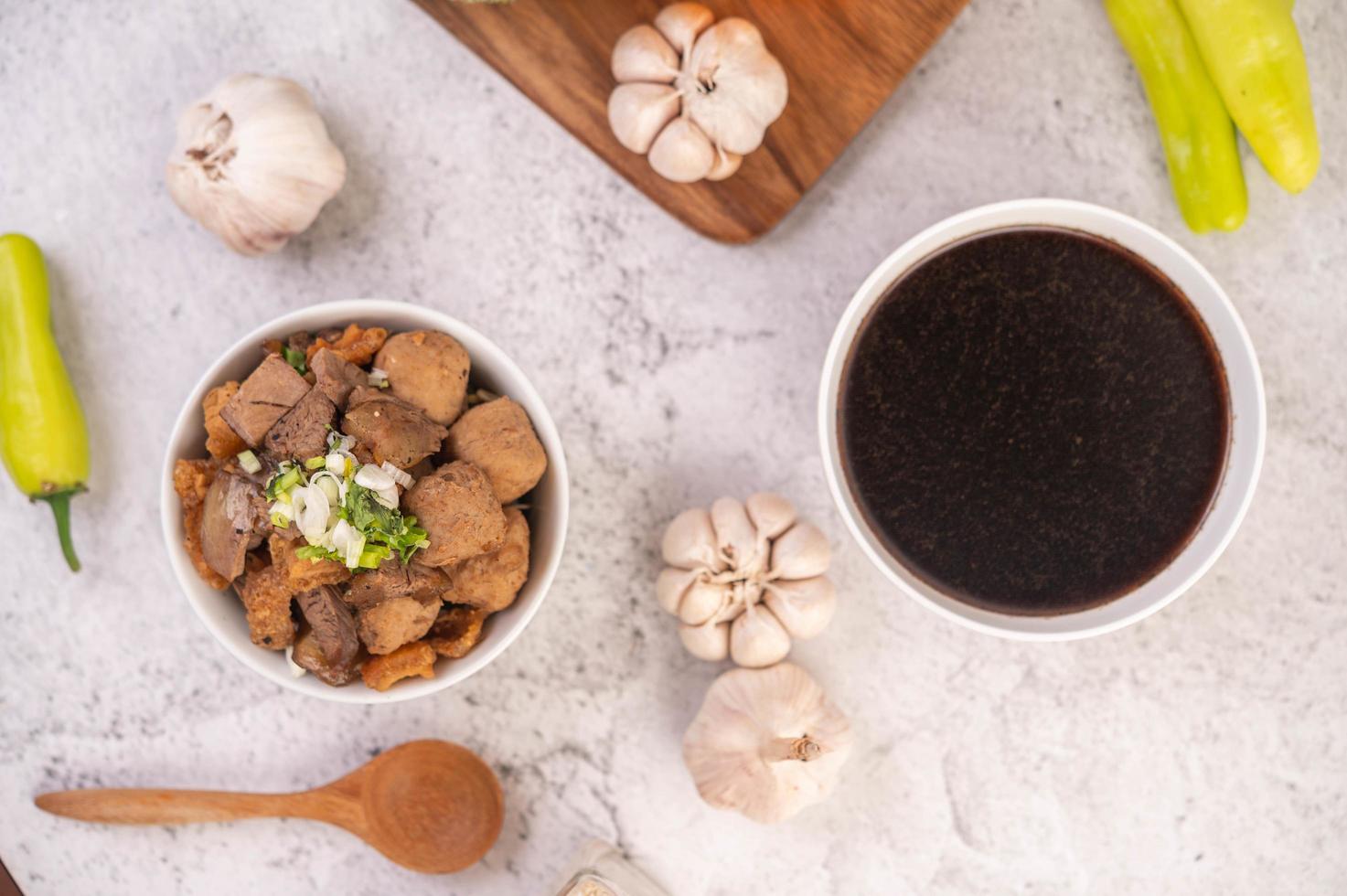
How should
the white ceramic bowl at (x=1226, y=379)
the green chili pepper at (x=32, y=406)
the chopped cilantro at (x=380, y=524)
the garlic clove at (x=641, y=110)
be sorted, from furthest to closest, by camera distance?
1. the green chili pepper at (x=32, y=406)
2. the garlic clove at (x=641, y=110)
3. the white ceramic bowl at (x=1226, y=379)
4. the chopped cilantro at (x=380, y=524)

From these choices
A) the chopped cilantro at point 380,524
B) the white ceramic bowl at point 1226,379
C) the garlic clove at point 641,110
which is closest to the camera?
the chopped cilantro at point 380,524

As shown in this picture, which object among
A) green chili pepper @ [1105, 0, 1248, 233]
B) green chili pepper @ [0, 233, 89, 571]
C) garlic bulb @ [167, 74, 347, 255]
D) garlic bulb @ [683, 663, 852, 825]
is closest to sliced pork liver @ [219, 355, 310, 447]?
garlic bulb @ [167, 74, 347, 255]

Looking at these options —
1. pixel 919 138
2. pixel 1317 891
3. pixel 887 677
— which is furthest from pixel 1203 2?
pixel 1317 891

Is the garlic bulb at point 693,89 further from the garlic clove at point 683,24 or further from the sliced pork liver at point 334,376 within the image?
the sliced pork liver at point 334,376

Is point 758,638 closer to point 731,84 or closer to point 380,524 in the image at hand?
point 380,524

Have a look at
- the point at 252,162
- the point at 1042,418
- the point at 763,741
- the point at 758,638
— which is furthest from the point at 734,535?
the point at 252,162

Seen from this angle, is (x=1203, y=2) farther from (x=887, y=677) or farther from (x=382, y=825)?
(x=382, y=825)

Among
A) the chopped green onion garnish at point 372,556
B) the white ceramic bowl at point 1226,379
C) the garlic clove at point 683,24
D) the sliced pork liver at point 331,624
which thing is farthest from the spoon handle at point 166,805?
the garlic clove at point 683,24
